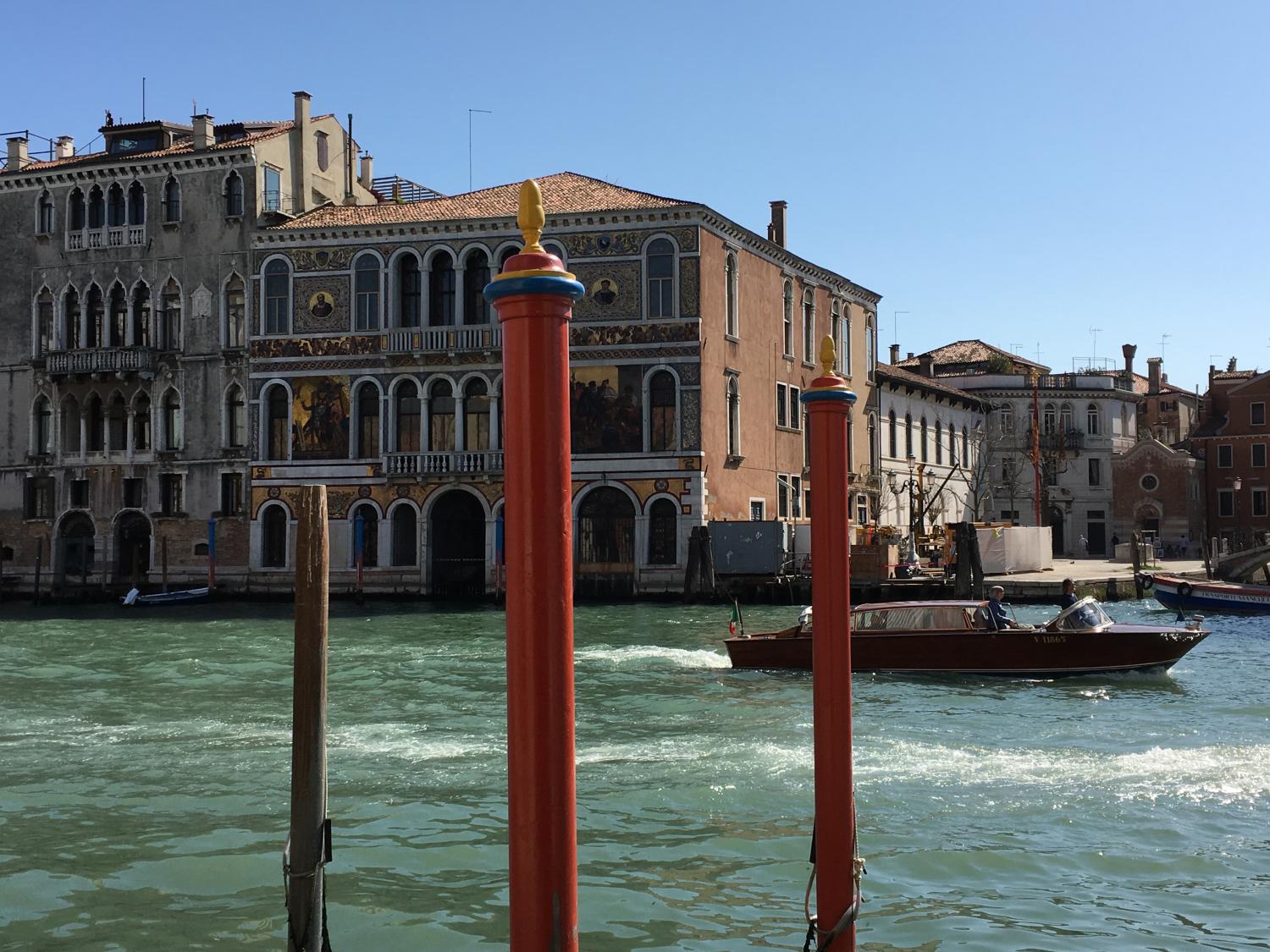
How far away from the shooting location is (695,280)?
94.6ft

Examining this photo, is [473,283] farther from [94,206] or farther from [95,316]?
[94,206]

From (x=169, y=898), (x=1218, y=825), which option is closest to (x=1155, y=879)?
(x=1218, y=825)

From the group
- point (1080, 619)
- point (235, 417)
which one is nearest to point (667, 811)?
point (1080, 619)

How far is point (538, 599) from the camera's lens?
289 centimetres

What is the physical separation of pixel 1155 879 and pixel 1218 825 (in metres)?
1.35

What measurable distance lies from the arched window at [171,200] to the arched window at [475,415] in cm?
829

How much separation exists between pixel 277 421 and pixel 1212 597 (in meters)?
20.0

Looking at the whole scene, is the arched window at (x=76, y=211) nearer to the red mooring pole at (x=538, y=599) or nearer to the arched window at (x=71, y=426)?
the arched window at (x=71, y=426)

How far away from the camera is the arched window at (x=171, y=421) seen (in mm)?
31766

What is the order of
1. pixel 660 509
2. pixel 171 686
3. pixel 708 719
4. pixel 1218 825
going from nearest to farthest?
pixel 1218 825 → pixel 708 719 → pixel 171 686 → pixel 660 509

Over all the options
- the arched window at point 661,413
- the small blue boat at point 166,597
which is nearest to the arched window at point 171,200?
the small blue boat at point 166,597

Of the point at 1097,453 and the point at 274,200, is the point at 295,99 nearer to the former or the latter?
the point at 274,200

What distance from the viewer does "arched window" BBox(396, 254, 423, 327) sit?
99.0 ft

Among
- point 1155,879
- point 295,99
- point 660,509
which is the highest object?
point 295,99
